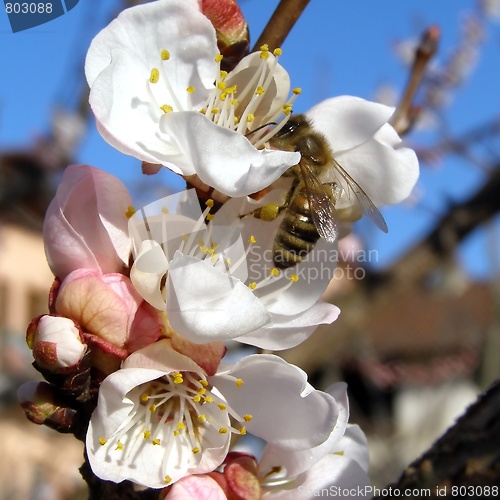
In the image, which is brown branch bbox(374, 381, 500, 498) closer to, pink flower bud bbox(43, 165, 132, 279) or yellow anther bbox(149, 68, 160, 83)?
pink flower bud bbox(43, 165, 132, 279)

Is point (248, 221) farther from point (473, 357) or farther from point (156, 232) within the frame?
point (473, 357)

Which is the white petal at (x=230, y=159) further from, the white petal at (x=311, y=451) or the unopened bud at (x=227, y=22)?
the white petal at (x=311, y=451)

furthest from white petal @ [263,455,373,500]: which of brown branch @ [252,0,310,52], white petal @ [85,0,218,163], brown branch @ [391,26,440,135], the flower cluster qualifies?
brown branch @ [391,26,440,135]

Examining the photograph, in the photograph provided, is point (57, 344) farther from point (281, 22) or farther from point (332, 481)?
point (281, 22)

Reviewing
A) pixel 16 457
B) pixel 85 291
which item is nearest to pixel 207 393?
pixel 85 291

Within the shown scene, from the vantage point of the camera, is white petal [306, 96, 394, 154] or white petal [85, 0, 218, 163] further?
white petal [306, 96, 394, 154]

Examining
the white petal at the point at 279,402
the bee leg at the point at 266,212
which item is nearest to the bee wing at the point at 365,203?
the bee leg at the point at 266,212

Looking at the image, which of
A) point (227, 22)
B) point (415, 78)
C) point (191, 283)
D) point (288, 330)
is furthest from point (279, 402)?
point (415, 78)
